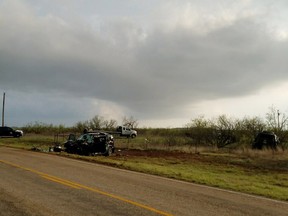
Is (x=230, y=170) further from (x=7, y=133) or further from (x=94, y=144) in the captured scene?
(x=7, y=133)

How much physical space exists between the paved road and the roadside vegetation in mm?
2176

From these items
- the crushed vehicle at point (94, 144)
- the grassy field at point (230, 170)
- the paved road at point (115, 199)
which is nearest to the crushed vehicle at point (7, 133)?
the crushed vehicle at point (94, 144)

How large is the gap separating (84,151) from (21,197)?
20.4 metres

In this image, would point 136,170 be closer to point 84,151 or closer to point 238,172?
point 238,172

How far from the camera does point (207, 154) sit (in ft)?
121

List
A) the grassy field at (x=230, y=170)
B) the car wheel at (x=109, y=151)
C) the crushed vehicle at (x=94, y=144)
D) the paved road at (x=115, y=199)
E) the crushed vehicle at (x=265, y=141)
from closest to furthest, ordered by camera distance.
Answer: the paved road at (x=115, y=199) < the grassy field at (x=230, y=170) < the crushed vehicle at (x=94, y=144) < the car wheel at (x=109, y=151) < the crushed vehicle at (x=265, y=141)

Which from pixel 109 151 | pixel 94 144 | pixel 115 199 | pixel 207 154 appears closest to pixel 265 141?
pixel 207 154

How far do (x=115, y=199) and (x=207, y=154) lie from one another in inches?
1062

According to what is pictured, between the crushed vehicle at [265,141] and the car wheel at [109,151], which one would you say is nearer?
the car wheel at [109,151]

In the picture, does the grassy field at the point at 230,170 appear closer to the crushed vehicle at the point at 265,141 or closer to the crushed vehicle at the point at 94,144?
the crushed vehicle at the point at 94,144

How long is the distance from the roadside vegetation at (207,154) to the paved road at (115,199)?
7.14ft

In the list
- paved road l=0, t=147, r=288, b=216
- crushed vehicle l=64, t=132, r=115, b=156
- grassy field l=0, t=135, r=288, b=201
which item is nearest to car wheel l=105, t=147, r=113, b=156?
crushed vehicle l=64, t=132, r=115, b=156

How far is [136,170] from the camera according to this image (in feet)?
66.8

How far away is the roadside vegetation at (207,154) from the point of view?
1847 cm
